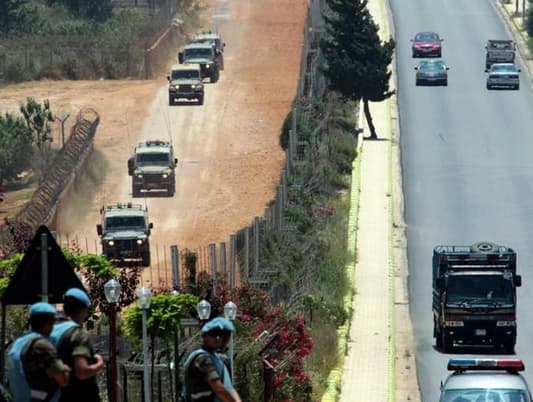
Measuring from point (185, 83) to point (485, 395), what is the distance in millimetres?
64400

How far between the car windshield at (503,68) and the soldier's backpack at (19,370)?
8077 centimetres

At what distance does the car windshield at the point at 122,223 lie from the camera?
194 ft

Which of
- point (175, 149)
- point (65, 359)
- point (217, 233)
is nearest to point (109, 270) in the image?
point (65, 359)

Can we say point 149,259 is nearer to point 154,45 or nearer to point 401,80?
point 401,80

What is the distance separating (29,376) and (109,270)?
12.9 meters

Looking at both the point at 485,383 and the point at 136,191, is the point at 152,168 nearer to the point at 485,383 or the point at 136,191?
the point at 136,191

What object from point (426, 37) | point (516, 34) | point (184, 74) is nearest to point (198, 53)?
point (184, 74)

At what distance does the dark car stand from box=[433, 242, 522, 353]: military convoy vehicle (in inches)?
2015

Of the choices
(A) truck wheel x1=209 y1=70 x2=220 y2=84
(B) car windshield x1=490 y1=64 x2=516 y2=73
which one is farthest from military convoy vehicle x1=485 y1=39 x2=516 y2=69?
(A) truck wheel x1=209 y1=70 x2=220 y2=84

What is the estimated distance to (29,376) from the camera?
14.5 metres

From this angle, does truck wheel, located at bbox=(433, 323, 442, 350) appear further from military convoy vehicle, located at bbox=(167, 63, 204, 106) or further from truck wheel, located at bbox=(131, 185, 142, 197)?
military convoy vehicle, located at bbox=(167, 63, 204, 106)

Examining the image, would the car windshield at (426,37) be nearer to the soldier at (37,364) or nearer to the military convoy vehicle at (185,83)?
the military convoy vehicle at (185,83)

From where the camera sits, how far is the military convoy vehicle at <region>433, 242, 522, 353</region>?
140ft

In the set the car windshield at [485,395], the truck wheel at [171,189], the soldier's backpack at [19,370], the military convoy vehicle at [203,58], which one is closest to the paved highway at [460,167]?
the truck wheel at [171,189]
